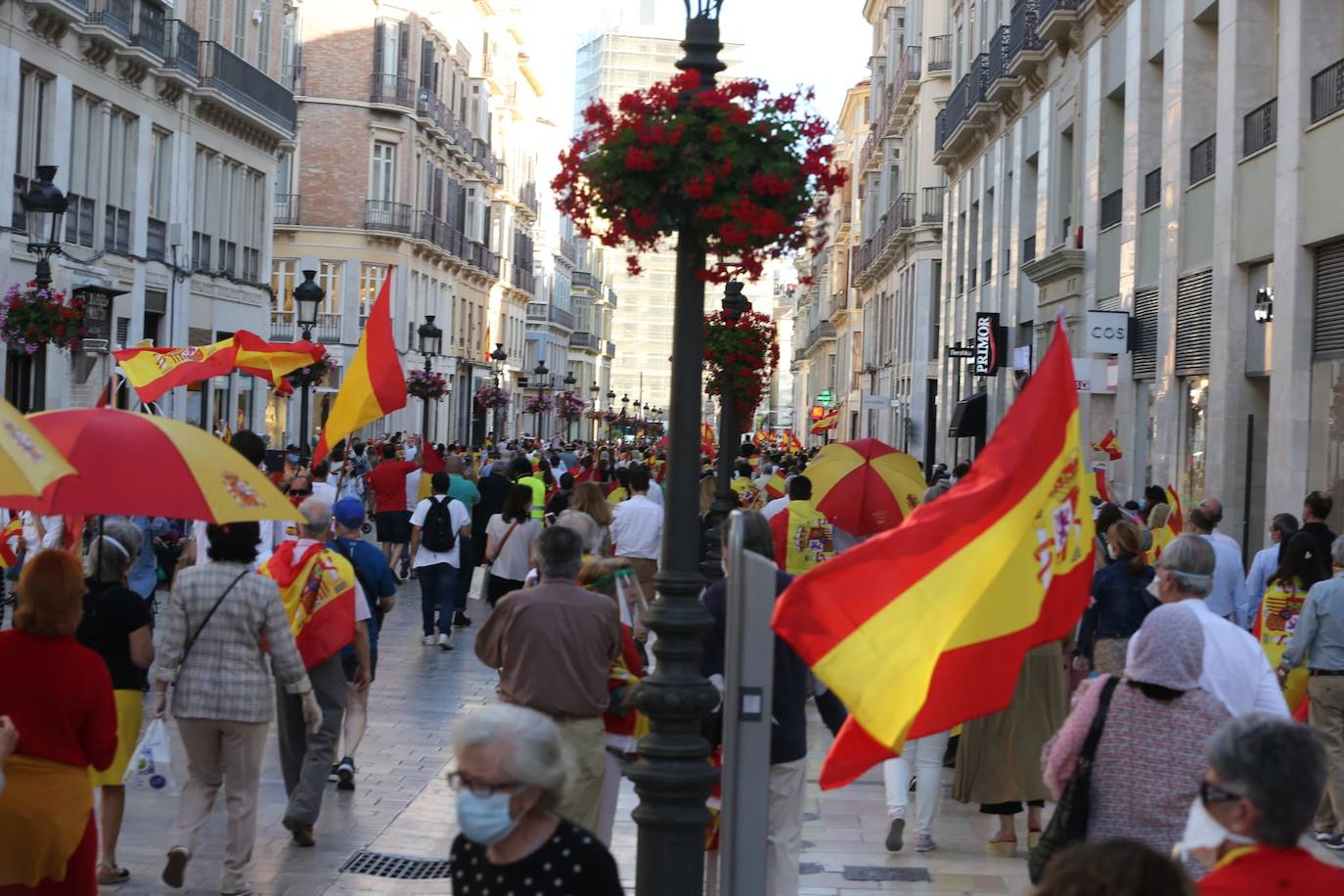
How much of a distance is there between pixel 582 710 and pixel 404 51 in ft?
178

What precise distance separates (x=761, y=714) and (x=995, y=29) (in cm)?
3329

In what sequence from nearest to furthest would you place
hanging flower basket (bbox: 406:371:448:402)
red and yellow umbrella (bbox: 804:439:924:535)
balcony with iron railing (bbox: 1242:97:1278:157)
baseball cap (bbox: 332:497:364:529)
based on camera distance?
baseball cap (bbox: 332:497:364:529), red and yellow umbrella (bbox: 804:439:924:535), balcony with iron railing (bbox: 1242:97:1278:157), hanging flower basket (bbox: 406:371:448:402)

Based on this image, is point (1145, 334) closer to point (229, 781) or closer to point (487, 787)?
point (229, 781)

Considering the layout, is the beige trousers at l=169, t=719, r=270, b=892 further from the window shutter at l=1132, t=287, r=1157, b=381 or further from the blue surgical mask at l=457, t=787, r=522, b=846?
the window shutter at l=1132, t=287, r=1157, b=381

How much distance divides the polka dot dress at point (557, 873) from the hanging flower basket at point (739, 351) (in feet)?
68.5

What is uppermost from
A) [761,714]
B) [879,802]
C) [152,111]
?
[152,111]

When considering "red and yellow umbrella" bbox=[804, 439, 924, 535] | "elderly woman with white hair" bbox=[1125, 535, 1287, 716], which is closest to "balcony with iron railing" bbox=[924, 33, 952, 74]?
"red and yellow umbrella" bbox=[804, 439, 924, 535]

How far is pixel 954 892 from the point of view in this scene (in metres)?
9.06

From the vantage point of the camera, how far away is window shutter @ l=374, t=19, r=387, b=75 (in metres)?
58.7

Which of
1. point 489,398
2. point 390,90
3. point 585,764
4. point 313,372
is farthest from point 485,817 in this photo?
point 390,90

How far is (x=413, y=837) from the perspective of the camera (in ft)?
32.4

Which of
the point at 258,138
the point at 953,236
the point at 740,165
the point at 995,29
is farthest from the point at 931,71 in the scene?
the point at 740,165

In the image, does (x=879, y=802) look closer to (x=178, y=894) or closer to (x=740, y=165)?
(x=178, y=894)

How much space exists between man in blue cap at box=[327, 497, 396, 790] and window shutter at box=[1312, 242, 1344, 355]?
32.0 ft
